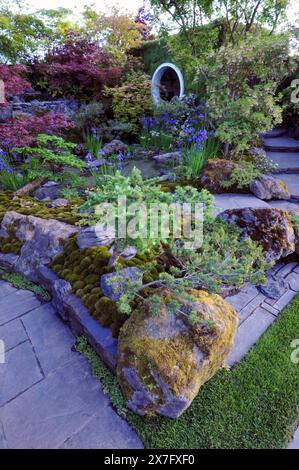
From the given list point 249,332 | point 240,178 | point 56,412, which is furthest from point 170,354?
point 240,178

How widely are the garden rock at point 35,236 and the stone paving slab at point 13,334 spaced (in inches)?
20.7

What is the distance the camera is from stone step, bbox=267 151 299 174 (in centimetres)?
467

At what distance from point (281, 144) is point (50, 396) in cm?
622

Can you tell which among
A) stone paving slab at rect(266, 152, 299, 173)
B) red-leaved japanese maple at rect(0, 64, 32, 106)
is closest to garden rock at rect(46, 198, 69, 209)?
red-leaved japanese maple at rect(0, 64, 32, 106)

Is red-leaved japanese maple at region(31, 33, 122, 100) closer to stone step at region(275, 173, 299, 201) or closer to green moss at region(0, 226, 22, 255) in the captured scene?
stone step at region(275, 173, 299, 201)

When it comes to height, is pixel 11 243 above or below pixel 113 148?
below

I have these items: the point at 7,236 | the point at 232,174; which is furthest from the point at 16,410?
the point at 232,174

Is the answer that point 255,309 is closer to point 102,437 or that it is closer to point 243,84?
point 102,437

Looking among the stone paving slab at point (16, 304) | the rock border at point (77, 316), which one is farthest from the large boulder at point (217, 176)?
the stone paving slab at point (16, 304)

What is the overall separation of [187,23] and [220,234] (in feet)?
15.6

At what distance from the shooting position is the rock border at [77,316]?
1707 mm

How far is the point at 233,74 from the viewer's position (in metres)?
4.02

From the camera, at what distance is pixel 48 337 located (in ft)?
6.48

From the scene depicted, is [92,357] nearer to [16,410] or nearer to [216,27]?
[16,410]
